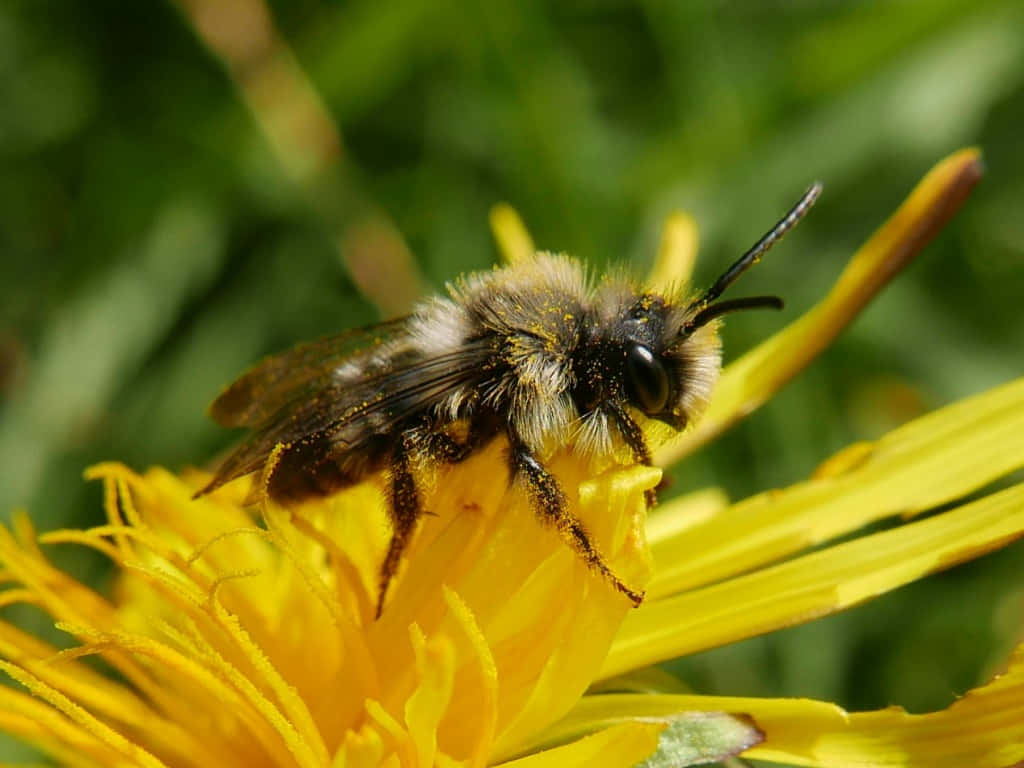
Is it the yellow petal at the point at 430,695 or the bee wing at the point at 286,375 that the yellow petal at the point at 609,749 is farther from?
the bee wing at the point at 286,375

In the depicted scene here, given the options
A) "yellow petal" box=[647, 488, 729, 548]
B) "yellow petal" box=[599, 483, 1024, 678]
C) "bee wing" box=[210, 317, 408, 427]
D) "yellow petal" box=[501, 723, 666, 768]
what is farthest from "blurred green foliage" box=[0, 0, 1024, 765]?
"yellow petal" box=[501, 723, 666, 768]

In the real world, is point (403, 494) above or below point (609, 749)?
above

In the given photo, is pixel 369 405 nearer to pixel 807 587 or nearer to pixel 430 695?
pixel 430 695

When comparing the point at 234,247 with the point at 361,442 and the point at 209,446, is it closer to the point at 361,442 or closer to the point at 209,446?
the point at 209,446

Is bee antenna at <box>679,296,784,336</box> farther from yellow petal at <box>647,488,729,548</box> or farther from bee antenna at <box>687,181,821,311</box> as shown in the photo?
yellow petal at <box>647,488,729,548</box>

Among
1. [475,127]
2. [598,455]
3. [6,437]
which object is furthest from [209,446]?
[598,455]

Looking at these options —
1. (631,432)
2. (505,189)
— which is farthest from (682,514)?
(505,189)
